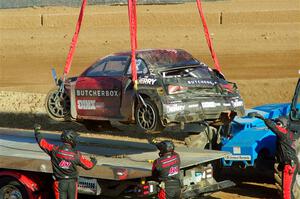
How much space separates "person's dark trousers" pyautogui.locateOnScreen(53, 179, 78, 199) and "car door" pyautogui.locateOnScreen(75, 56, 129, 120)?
220 cm

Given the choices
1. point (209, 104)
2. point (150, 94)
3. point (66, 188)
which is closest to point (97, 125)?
point (150, 94)

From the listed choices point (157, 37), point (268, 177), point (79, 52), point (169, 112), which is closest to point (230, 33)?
point (157, 37)

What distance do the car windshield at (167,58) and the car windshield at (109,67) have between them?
443 mm

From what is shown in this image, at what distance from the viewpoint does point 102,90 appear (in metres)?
14.5

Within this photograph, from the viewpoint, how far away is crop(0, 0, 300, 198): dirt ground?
24719 mm

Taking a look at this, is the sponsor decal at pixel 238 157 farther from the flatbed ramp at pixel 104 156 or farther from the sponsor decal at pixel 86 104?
the sponsor decal at pixel 86 104

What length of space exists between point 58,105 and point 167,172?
3.93 meters

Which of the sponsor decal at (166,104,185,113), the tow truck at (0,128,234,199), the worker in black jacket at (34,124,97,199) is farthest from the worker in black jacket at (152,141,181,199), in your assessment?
the sponsor decal at (166,104,185,113)

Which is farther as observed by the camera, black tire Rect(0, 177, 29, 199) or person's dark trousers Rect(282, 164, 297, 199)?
person's dark trousers Rect(282, 164, 297, 199)

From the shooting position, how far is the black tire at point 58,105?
15.2 meters

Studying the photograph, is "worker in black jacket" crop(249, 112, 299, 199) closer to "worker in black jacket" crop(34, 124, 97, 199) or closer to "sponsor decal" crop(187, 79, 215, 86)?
"sponsor decal" crop(187, 79, 215, 86)

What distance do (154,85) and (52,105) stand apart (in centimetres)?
249

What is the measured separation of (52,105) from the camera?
15250 mm

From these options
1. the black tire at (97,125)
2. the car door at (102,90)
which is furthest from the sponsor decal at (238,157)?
the black tire at (97,125)
